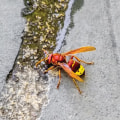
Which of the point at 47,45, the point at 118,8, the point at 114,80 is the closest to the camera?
the point at 114,80

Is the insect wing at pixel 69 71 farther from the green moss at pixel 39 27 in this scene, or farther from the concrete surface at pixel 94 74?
the green moss at pixel 39 27

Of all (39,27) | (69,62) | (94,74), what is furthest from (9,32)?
(94,74)

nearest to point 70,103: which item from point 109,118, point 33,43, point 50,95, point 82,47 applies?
point 50,95

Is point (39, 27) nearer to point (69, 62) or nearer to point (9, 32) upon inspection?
point (9, 32)

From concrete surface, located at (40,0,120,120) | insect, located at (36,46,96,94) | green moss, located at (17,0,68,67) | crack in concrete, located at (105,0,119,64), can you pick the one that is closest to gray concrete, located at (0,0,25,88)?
green moss, located at (17,0,68,67)

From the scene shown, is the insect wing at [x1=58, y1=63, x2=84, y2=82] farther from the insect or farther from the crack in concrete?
the crack in concrete

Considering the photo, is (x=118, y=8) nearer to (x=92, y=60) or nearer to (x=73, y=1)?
(x=73, y=1)

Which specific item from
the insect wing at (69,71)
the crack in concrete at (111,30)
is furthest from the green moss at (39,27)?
the crack in concrete at (111,30)
